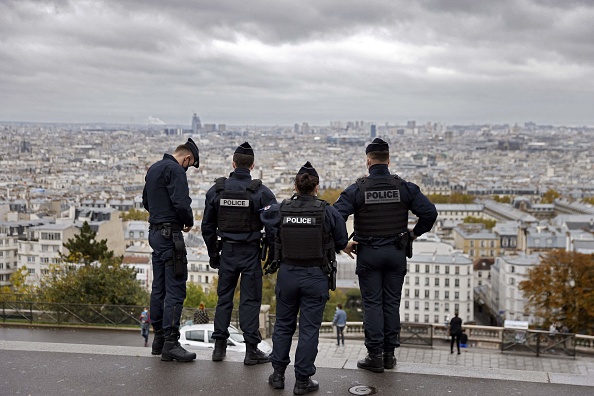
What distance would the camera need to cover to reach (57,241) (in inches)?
2805

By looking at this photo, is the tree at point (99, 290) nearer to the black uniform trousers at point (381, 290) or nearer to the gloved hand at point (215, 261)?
the gloved hand at point (215, 261)

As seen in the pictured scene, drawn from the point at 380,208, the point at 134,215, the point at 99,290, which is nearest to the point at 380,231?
the point at 380,208

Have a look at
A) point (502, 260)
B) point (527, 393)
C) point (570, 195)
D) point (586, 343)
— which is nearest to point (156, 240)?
point (527, 393)

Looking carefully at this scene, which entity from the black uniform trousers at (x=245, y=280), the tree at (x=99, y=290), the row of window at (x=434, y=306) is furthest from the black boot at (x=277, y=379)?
the row of window at (x=434, y=306)

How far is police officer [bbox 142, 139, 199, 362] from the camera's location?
6625mm

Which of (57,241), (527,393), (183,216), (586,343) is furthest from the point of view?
(57,241)

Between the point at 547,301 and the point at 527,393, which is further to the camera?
the point at 547,301

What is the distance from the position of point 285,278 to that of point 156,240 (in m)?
1.31

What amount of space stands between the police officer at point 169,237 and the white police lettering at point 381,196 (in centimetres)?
145

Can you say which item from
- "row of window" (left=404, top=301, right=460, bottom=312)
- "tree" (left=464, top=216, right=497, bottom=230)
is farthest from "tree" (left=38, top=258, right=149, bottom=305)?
"tree" (left=464, top=216, right=497, bottom=230)

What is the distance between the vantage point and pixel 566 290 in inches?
1597

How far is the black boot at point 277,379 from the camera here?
19.5ft

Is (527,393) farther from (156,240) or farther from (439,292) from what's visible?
(439,292)

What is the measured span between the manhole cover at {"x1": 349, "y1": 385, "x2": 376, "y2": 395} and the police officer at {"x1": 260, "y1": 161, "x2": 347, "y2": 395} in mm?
264
